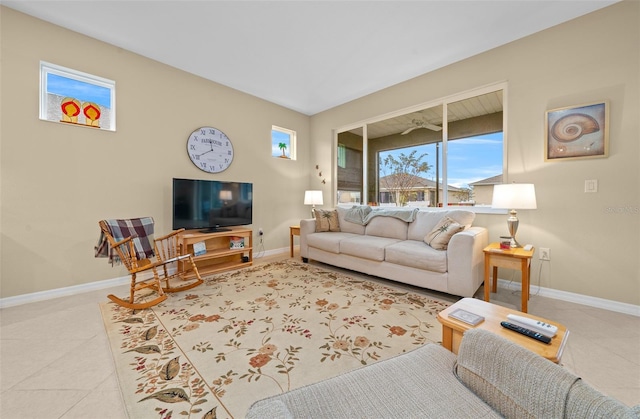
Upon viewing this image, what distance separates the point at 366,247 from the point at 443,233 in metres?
0.88

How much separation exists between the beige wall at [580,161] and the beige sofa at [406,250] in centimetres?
66

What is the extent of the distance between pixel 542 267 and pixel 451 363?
2559mm

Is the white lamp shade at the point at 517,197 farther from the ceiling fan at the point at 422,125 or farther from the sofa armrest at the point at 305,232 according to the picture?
the sofa armrest at the point at 305,232

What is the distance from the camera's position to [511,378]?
0.74 meters

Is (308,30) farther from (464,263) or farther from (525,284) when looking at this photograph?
(525,284)

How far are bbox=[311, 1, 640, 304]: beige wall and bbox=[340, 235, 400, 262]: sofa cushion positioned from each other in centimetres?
127

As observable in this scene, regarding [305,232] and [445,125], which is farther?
[305,232]

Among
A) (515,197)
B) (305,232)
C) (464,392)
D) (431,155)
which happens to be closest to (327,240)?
(305,232)

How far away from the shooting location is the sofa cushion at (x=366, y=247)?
117 inches

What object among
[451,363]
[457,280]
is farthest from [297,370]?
[457,280]

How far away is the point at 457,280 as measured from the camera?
2412 mm

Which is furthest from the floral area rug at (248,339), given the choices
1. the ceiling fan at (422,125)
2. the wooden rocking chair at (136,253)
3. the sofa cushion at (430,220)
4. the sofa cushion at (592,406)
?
the ceiling fan at (422,125)

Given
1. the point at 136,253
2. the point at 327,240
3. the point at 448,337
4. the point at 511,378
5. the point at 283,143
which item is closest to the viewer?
the point at 511,378

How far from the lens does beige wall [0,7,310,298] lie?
242cm
